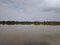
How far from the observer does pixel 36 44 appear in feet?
38.6

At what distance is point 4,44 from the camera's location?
443 inches

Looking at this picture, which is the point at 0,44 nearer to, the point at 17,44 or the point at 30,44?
the point at 17,44

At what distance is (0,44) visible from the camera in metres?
11.1

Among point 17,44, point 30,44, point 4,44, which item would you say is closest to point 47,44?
point 30,44

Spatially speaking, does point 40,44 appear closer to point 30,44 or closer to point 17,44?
point 30,44

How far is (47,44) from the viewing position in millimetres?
11617

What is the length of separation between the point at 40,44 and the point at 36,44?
43 centimetres

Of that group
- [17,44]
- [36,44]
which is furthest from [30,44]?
[17,44]

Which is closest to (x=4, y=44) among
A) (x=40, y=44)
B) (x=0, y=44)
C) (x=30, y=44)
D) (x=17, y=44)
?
(x=0, y=44)

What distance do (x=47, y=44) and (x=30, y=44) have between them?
1.81 meters

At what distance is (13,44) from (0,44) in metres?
1.35

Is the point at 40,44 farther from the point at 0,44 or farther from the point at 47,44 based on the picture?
the point at 0,44

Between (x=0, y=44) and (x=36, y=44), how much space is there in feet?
12.4

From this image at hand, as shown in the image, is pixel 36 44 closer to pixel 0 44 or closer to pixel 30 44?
pixel 30 44
